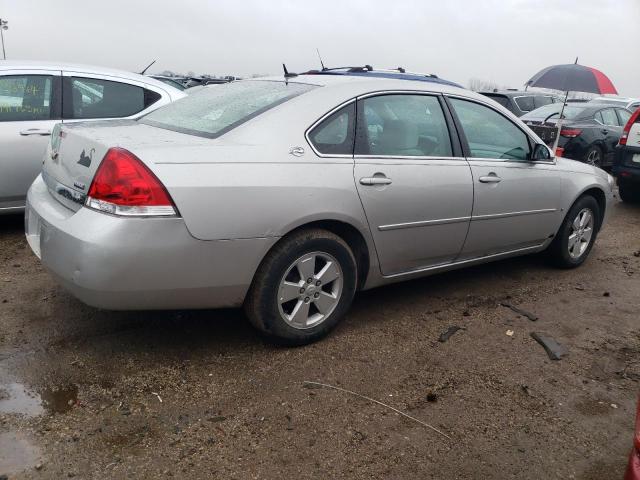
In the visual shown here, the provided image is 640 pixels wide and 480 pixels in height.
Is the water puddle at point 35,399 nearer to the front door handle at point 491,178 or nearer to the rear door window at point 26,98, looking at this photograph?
the front door handle at point 491,178

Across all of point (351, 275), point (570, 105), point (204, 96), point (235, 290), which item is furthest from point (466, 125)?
point (570, 105)

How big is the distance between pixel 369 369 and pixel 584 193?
2960 millimetres

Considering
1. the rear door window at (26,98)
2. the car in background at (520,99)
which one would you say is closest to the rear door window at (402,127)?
the rear door window at (26,98)

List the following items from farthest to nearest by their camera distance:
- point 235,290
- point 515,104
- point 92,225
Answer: point 515,104
point 235,290
point 92,225

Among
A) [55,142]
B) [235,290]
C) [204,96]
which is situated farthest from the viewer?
[204,96]

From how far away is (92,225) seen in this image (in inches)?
110

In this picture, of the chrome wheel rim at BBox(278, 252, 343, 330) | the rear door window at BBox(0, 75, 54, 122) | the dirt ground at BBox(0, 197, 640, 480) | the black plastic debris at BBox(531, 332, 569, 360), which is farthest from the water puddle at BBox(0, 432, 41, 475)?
the rear door window at BBox(0, 75, 54, 122)

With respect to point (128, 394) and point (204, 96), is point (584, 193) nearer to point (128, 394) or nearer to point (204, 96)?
point (204, 96)

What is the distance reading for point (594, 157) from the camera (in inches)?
400

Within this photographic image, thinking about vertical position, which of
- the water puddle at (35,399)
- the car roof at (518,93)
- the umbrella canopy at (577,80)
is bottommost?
the water puddle at (35,399)

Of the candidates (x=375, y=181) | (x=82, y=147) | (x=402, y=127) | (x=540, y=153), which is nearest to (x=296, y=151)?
(x=375, y=181)

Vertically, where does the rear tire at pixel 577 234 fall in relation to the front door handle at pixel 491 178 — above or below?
below

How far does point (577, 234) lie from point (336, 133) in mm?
2831

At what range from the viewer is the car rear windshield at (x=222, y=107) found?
131 inches
